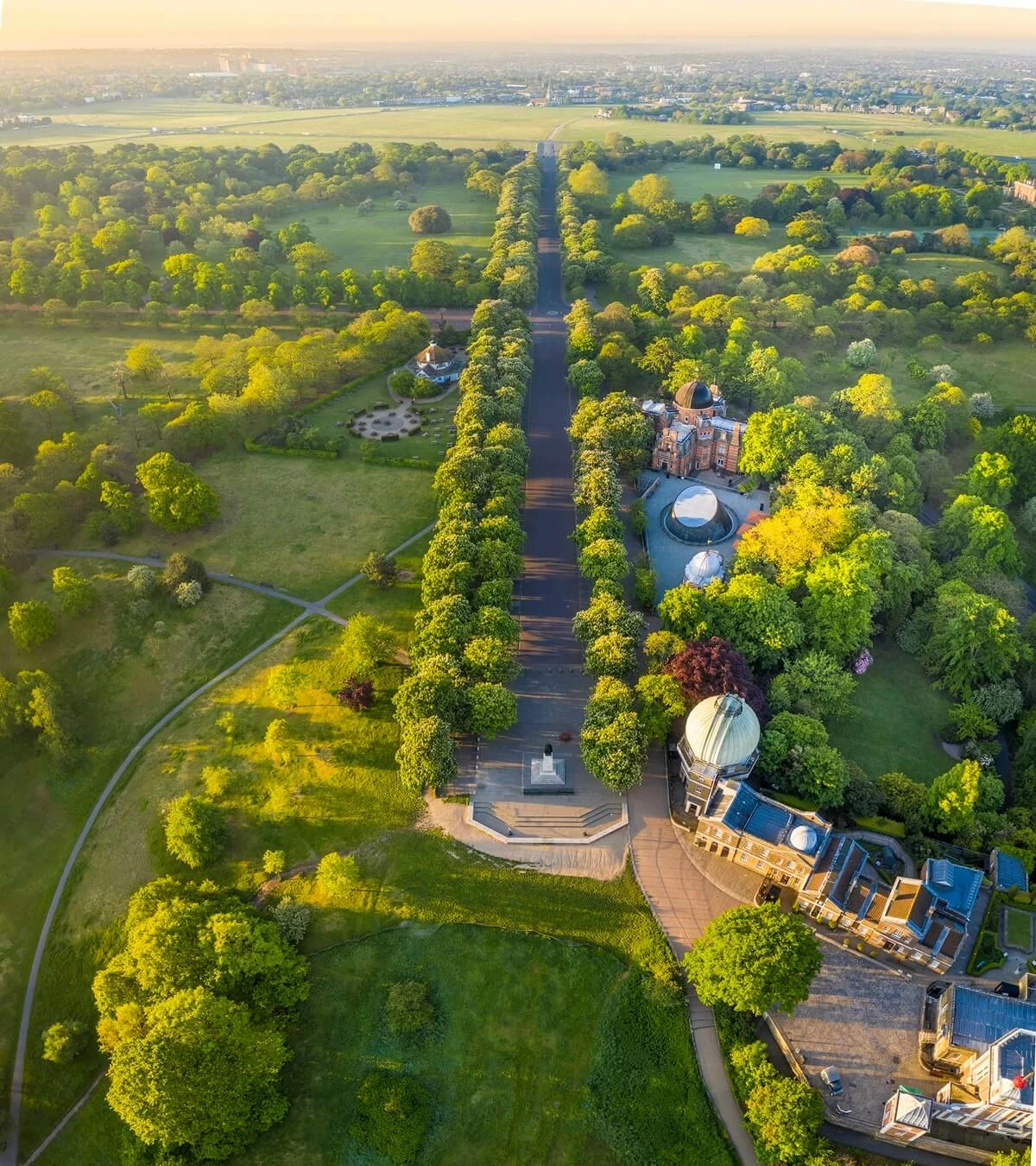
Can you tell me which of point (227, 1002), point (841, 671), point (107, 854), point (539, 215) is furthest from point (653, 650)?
point (539, 215)

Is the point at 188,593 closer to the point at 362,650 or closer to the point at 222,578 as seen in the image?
the point at 222,578

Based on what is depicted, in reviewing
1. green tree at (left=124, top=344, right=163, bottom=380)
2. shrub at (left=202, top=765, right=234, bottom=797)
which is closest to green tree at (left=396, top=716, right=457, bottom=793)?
shrub at (left=202, top=765, right=234, bottom=797)

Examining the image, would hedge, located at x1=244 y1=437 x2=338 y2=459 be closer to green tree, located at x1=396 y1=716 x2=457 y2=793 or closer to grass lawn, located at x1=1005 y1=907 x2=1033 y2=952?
green tree, located at x1=396 y1=716 x2=457 y2=793

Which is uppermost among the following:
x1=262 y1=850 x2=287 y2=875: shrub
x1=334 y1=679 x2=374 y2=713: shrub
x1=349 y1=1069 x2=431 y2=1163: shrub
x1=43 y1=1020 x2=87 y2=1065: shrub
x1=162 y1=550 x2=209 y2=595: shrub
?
x1=162 y1=550 x2=209 y2=595: shrub

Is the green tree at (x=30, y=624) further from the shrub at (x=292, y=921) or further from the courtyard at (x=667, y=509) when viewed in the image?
the courtyard at (x=667, y=509)

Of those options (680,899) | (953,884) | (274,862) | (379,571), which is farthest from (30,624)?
(953,884)

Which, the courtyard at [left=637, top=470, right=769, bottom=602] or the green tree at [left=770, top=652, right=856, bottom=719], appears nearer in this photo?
the green tree at [left=770, top=652, right=856, bottom=719]

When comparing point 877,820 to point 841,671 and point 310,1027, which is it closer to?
point 841,671
